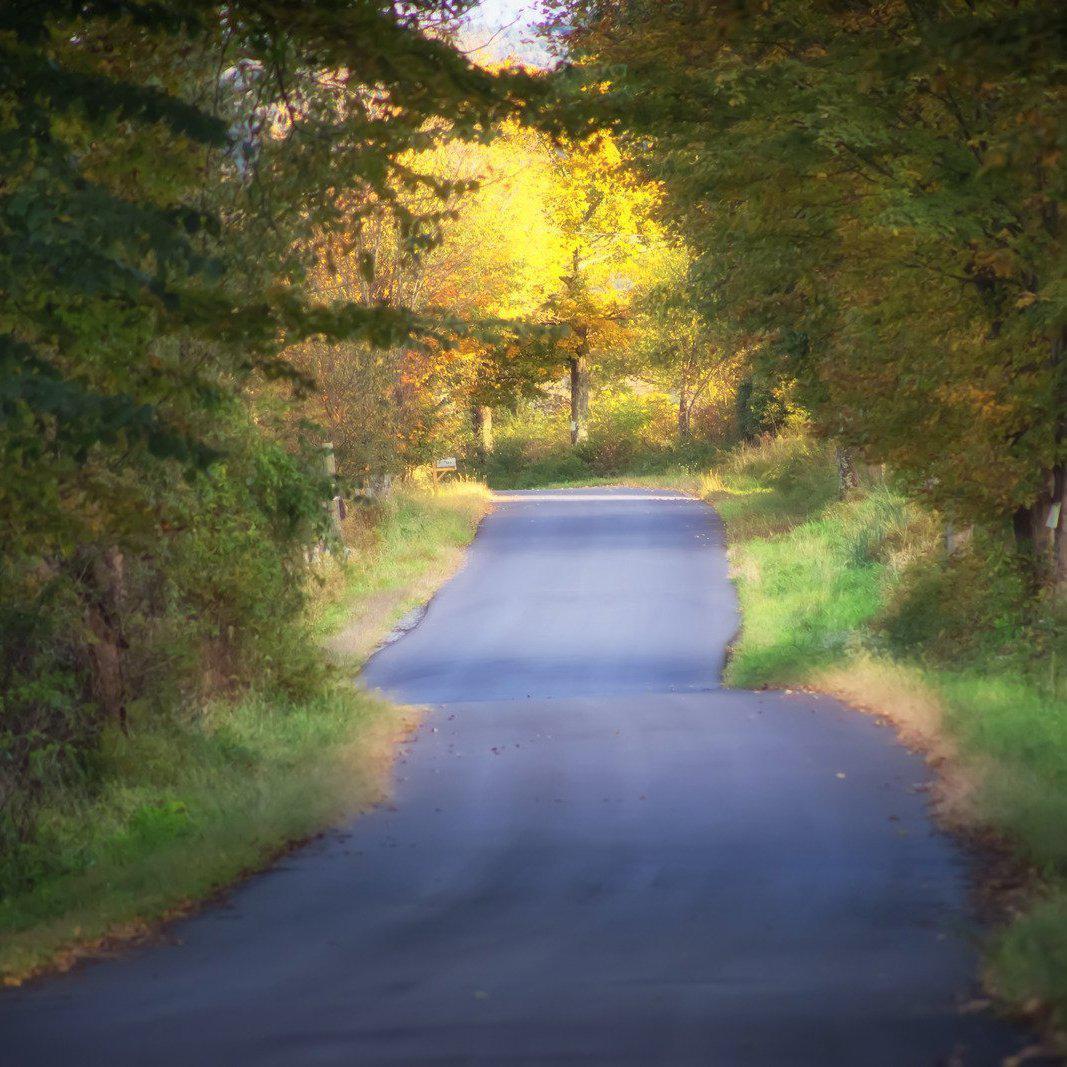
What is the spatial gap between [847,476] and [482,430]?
35256 millimetres

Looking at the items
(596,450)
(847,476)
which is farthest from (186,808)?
(596,450)

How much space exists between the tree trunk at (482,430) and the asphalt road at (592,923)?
54.1 metres

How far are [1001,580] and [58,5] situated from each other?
40.9ft

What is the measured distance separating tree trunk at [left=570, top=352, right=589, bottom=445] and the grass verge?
3006cm

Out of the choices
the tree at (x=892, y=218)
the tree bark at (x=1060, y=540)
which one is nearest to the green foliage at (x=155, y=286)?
the tree at (x=892, y=218)

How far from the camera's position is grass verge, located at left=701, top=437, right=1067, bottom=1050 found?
8.76 meters

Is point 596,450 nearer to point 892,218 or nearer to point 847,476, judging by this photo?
point 847,476

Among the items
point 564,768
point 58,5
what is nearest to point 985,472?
point 564,768

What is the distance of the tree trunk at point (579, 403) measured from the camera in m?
73.4

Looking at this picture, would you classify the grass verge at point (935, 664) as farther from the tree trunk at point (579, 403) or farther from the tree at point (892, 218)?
the tree trunk at point (579, 403)

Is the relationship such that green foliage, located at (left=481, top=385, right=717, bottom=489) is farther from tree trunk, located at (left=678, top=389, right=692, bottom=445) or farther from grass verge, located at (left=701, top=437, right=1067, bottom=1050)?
grass verge, located at (left=701, top=437, right=1067, bottom=1050)

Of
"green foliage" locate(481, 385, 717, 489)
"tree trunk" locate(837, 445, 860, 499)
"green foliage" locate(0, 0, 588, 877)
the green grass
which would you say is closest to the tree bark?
the green grass

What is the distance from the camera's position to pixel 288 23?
9953 millimetres

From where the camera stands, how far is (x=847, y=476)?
133ft
